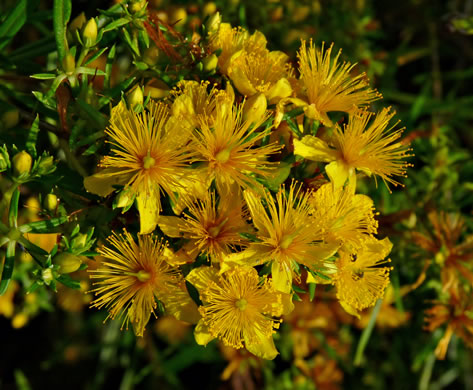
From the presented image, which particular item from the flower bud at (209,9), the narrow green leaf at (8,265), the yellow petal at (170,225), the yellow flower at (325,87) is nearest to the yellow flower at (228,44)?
the yellow flower at (325,87)

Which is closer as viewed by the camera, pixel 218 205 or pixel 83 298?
pixel 218 205

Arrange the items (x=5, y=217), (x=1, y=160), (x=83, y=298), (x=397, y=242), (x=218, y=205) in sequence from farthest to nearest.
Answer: (x=83, y=298)
(x=397, y=242)
(x=5, y=217)
(x=218, y=205)
(x=1, y=160)

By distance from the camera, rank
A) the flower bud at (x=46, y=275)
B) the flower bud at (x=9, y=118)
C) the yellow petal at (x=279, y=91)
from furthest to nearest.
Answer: the flower bud at (x=9, y=118) → the yellow petal at (x=279, y=91) → the flower bud at (x=46, y=275)

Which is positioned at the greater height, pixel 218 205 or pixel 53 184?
pixel 218 205

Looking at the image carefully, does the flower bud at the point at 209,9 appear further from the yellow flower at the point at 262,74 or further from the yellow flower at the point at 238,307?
the yellow flower at the point at 238,307

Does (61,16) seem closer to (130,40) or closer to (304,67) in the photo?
(130,40)

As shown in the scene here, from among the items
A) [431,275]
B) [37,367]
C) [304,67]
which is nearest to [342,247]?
[304,67]
